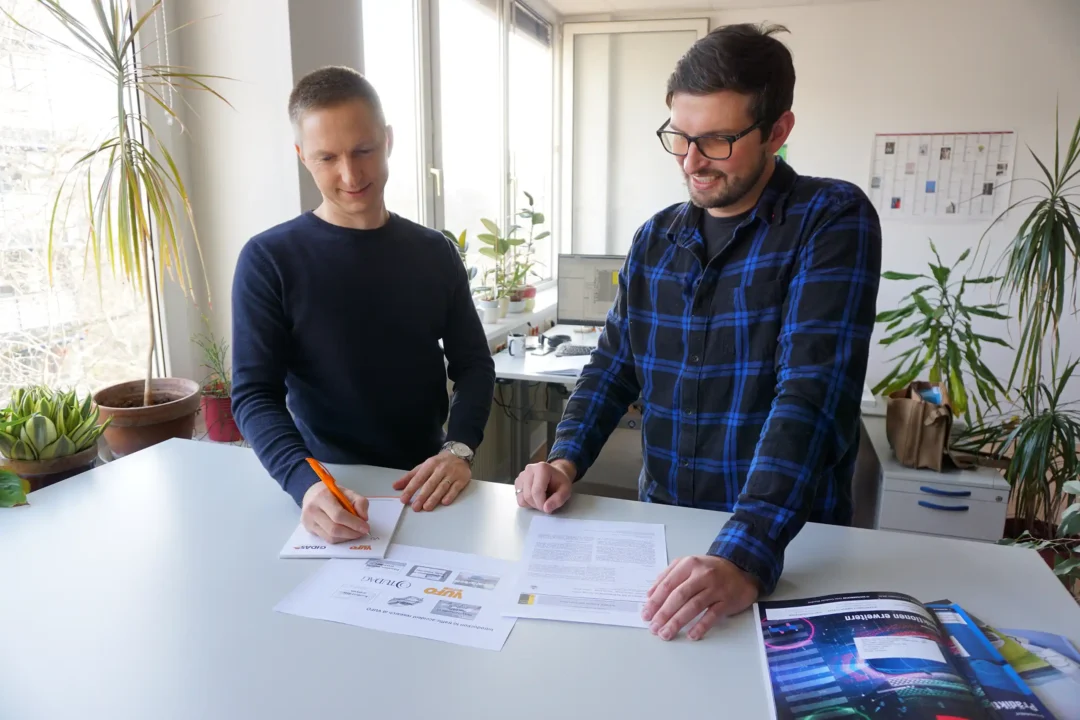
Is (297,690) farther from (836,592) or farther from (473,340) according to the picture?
(473,340)

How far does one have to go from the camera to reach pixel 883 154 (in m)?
4.68

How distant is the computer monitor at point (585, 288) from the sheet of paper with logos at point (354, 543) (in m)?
2.46

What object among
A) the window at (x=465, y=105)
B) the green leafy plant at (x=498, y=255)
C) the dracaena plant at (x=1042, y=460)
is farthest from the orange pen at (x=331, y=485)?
the green leafy plant at (x=498, y=255)

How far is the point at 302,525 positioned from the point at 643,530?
0.56 m

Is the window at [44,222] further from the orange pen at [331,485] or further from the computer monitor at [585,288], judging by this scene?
the computer monitor at [585,288]

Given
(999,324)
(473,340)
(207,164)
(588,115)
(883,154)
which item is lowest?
(999,324)

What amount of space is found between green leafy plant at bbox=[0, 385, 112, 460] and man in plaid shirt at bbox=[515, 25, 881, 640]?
0.92 metres

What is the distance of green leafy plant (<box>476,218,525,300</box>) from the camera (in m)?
3.67

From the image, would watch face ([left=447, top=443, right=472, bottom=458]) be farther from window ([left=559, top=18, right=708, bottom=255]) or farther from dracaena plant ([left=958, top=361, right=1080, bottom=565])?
window ([left=559, top=18, right=708, bottom=255])

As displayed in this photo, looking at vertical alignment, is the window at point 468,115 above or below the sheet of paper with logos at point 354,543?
above

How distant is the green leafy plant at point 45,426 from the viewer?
53.3 inches

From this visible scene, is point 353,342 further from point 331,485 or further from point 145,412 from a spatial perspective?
point 145,412

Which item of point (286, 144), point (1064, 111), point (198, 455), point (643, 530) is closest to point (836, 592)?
point (643, 530)

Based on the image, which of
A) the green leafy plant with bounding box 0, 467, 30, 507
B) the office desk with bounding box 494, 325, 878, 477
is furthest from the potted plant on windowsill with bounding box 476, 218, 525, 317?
the green leafy plant with bounding box 0, 467, 30, 507
